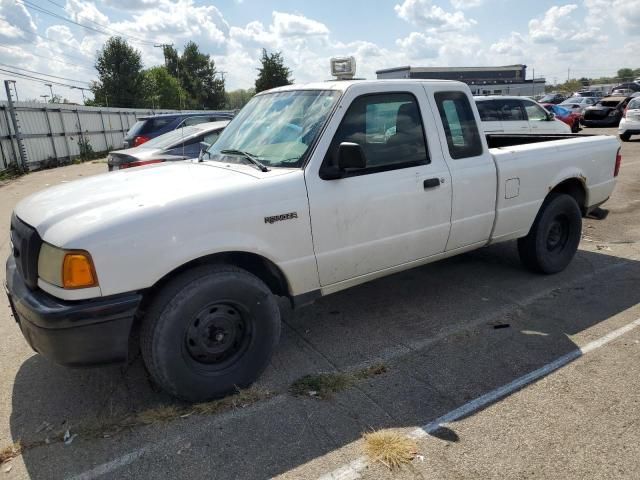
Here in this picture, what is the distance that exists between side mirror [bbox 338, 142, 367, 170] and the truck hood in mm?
379

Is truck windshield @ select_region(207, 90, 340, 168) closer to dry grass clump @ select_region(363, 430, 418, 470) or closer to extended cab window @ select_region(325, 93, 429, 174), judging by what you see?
extended cab window @ select_region(325, 93, 429, 174)

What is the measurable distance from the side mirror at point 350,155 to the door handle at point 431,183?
0.81 meters

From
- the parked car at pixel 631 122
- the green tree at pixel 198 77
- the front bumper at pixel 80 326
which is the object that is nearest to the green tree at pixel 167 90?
the green tree at pixel 198 77

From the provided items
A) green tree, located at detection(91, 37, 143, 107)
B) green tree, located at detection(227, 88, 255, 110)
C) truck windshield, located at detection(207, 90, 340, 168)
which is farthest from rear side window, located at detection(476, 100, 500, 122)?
green tree, located at detection(91, 37, 143, 107)

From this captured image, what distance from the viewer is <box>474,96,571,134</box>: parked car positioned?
13.0 meters

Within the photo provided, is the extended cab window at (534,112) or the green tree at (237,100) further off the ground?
the green tree at (237,100)

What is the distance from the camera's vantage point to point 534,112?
13.7 m

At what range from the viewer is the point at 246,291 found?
3213 millimetres

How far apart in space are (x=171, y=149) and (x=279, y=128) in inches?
Answer: 193

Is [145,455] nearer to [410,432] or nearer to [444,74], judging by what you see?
[410,432]

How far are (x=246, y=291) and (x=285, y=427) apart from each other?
86cm

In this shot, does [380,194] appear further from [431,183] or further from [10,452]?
[10,452]

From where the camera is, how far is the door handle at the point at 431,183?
400 cm

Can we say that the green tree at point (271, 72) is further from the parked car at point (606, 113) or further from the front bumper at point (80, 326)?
the front bumper at point (80, 326)
